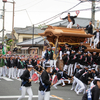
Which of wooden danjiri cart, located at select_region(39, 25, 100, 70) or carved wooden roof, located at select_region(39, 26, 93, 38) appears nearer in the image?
carved wooden roof, located at select_region(39, 26, 93, 38)

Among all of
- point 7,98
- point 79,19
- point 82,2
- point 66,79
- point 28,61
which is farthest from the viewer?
point 79,19

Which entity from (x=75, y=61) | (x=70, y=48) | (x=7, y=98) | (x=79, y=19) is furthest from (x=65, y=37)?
(x=79, y=19)

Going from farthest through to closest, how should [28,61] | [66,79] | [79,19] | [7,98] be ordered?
1. [79,19]
2. [28,61]
3. [66,79]
4. [7,98]

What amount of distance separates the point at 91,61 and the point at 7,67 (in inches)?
350

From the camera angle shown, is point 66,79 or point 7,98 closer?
point 7,98

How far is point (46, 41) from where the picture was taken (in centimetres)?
1609

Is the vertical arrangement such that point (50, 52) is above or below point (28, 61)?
above

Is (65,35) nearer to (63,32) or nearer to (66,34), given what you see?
(66,34)

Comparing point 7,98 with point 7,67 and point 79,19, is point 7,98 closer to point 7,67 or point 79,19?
point 7,67

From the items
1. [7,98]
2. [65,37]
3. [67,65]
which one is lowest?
[7,98]

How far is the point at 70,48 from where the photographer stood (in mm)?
14383

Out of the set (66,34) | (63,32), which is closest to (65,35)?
(66,34)

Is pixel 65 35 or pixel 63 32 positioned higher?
pixel 63 32

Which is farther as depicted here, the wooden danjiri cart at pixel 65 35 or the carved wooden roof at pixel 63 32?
the wooden danjiri cart at pixel 65 35
